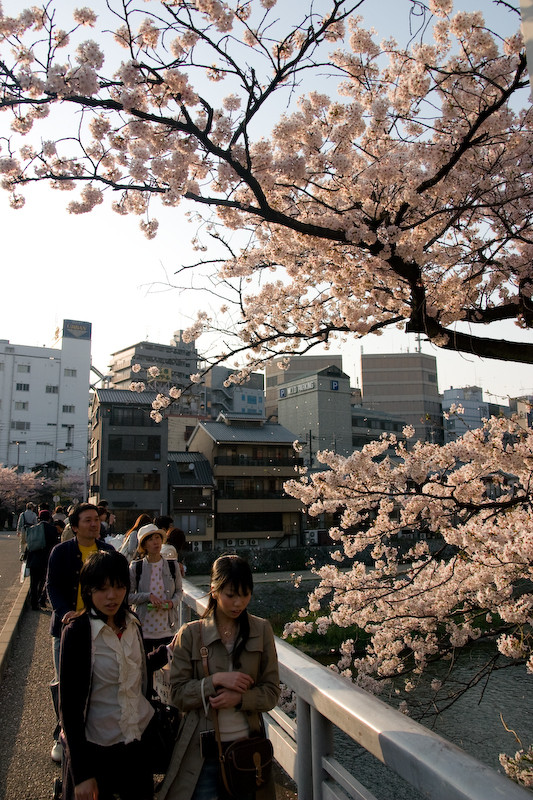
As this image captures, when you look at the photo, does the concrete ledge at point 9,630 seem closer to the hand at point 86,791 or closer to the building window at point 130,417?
the hand at point 86,791

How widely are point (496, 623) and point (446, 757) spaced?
2585 centimetres

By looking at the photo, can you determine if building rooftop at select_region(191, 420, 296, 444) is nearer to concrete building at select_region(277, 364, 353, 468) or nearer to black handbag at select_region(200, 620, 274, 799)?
concrete building at select_region(277, 364, 353, 468)

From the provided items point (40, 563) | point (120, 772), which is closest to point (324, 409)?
point (40, 563)

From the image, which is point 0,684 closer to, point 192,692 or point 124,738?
point 124,738

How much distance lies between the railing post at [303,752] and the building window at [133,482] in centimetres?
3368

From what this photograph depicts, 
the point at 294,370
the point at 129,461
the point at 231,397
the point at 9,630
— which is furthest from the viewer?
the point at 294,370

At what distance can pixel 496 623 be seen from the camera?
24016 millimetres

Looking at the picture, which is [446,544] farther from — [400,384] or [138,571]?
[400,384]

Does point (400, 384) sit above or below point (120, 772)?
above

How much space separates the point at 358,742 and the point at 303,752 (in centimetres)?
51

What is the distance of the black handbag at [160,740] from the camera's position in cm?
221

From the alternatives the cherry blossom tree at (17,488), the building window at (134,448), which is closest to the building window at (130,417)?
the building window at (134,448)

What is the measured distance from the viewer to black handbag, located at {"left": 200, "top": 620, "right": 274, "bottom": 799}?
199 centimetres

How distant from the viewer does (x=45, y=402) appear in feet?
202
